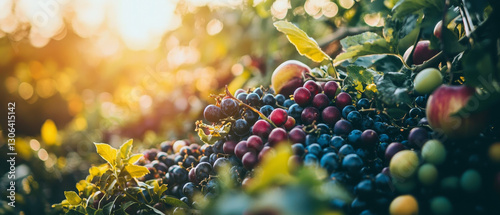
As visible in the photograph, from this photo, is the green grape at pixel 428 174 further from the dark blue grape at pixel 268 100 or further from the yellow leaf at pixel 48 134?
the yellow leaf at pixel 48 134

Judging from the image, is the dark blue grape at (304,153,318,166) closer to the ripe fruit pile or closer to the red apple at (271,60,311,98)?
the ripe fruit pile

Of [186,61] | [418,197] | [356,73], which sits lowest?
[418,197]

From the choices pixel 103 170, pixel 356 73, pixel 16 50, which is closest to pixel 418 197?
pixel 356 73

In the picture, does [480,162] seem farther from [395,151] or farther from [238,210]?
[238,210]

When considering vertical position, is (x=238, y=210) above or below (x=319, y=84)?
below

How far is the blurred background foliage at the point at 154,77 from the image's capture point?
40.7 inches

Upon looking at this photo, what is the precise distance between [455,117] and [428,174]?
0.26 ft

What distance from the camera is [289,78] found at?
2.00ft

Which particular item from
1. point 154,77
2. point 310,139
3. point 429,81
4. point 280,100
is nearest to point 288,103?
point 280,100

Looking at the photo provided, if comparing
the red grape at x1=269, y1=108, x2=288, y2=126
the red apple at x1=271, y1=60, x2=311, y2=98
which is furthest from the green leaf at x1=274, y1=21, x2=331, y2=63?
the red grape at x1=269, y1=108, x2=288, y2=126

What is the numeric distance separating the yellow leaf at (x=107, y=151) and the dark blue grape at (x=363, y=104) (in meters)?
0.44

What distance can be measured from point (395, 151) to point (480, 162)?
0.09 metres

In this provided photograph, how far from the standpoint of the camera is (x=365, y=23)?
929 millimetres

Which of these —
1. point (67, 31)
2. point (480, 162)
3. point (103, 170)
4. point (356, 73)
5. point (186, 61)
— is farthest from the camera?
point (67, 31)
